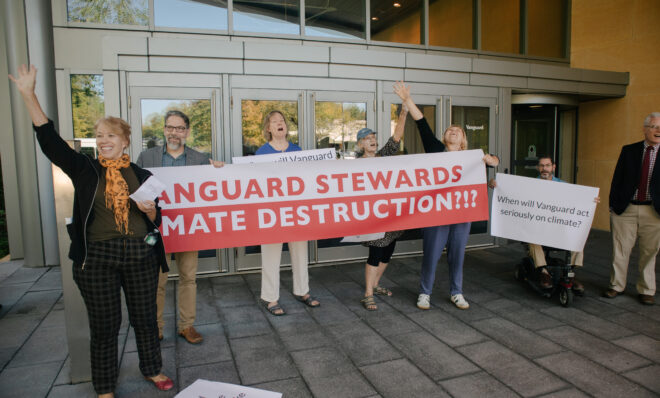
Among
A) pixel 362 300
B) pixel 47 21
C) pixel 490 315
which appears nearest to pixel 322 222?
pixel 362 300

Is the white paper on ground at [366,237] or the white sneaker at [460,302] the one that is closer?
the white paper on ground at [366,237]

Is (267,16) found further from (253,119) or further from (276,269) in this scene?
(276,269)

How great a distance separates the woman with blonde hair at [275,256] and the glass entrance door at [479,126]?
375 centimetres

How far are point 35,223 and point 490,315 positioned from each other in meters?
6.39

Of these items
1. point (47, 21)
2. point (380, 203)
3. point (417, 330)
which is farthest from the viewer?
point (47, 21)

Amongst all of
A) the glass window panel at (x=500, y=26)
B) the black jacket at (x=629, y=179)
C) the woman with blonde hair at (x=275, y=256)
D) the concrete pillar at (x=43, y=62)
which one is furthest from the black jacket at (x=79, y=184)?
the glass window panel at (x=500, y=26)

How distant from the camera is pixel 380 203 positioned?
4352 millimetres

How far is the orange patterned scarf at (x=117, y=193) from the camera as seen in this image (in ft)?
9.02

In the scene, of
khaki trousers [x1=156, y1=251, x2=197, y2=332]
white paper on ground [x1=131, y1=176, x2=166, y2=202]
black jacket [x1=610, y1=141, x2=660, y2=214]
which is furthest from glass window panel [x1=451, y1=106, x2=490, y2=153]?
white paper on ground [x1=131, y1=176, x2=166, y2=202]

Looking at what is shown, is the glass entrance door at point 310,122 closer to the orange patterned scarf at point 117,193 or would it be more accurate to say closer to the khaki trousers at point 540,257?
the khaki trousers at point 540,257

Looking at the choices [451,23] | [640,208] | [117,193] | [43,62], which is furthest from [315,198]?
[451,23]

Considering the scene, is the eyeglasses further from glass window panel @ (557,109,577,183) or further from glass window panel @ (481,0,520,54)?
glass window panel @ (557,109,577,183)

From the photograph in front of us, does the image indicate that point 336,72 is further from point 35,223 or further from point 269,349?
point 35,223

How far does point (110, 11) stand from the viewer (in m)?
5.96
